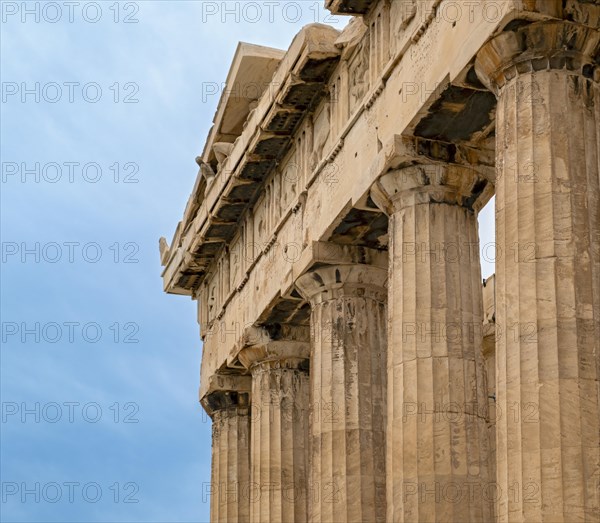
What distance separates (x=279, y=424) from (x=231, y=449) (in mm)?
4615

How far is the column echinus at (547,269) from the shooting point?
1789cm

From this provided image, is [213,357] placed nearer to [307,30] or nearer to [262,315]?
[262,315]

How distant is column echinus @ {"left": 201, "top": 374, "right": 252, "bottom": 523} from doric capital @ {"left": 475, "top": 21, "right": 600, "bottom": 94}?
17871 millimetres

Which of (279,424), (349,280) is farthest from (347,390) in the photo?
(279,424)

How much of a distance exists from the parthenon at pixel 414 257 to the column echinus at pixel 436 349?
0.11 feet

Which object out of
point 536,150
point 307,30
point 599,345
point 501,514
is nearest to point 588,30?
point 536,150

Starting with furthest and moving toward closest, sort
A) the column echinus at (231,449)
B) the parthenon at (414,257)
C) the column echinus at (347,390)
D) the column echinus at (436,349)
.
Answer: the column echinus at (231,449), the column echinus at (347,390), the column echinus at (436,349), the parthenon at (414,257)

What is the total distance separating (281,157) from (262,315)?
3391 mm

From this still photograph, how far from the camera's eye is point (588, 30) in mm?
19453

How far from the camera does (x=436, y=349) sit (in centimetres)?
2291

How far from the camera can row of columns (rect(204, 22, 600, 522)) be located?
→ 18.2 meters

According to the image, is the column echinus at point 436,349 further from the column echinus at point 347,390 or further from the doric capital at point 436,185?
the column echinus at point 347,390

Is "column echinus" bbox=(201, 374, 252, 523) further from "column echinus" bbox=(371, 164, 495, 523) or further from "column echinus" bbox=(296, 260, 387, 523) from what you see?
"column echinus" bbox=(371, 164, 495, 523)

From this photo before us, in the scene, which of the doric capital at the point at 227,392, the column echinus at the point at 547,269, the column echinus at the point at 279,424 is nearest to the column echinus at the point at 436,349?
the column echinus at the point at 547,269
